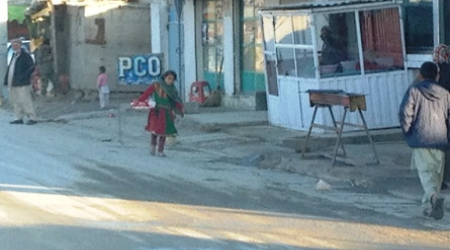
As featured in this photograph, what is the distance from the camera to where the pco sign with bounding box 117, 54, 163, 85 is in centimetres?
1998

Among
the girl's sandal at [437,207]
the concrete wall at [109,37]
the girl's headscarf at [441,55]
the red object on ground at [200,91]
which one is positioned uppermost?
the concrete wall at [109,37]

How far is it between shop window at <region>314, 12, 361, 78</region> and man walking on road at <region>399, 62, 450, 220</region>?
674 centimetres

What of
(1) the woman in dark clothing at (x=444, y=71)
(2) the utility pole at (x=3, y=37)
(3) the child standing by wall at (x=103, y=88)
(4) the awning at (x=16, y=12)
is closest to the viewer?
(1) the woman in dark clothing at (x=444, y=71)

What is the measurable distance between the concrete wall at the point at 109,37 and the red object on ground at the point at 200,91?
398cm

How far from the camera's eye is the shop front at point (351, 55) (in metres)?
17.1

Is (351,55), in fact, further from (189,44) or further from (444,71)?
(189,44)

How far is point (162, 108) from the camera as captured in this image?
16.1 meters

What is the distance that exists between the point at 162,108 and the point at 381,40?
411cm

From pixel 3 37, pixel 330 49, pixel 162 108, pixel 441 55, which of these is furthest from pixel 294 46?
pixel 3 37

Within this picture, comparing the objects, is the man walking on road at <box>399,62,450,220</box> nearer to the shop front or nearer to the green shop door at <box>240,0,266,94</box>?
the shop front

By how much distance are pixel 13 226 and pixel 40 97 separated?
20635mm

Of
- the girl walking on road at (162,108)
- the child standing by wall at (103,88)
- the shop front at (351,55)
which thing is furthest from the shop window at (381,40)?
the child standing by wall at (103,88)

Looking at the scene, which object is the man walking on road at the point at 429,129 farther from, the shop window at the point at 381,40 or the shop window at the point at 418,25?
the shop window at the point at 381,40

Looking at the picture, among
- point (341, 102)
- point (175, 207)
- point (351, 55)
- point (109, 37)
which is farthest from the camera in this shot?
point (109, 37)
